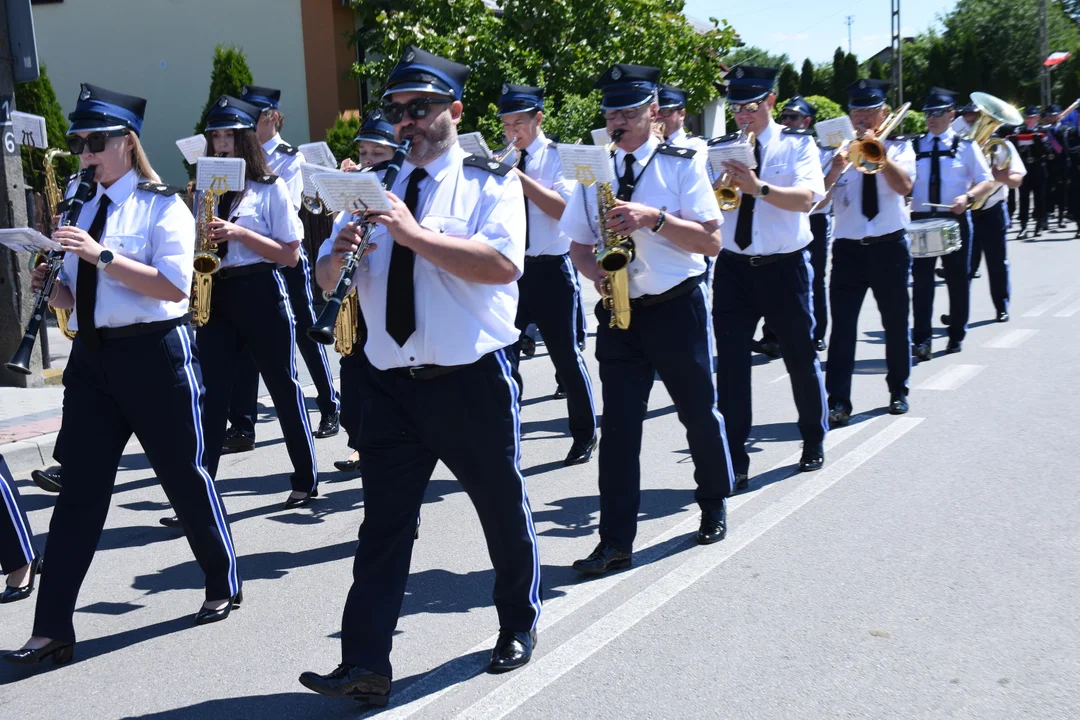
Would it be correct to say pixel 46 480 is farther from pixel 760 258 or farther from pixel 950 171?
pixel 950 171

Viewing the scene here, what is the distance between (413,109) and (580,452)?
12.6 feet

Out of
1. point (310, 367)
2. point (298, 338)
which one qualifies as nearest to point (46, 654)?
point (310, 367)

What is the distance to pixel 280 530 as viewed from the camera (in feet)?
20.6

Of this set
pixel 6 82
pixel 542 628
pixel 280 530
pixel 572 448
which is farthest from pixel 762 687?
pixel 6 82

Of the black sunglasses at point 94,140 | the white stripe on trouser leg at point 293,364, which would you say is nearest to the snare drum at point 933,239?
the white stripe on trouser leg at point 293,364

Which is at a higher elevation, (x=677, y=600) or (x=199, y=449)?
(x=199, y=449)

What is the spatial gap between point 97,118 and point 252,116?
6.52 feet

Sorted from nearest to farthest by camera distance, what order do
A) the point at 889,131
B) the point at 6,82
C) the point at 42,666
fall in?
the point at 42,666, the point at 889,131, the point at 6,82

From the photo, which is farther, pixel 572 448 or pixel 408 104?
pixel 572 448

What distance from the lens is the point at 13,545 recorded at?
5.31m

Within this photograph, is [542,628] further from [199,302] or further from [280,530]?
[199,302]

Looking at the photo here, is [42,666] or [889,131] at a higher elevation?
[889,131]

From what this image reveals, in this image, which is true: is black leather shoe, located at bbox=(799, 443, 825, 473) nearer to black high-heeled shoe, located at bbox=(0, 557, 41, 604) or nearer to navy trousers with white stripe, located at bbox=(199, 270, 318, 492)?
navy trousers with white stripe, located at bbox=(199, 270, 318, 492)

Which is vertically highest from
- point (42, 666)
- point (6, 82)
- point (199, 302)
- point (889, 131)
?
point (6, 82)
